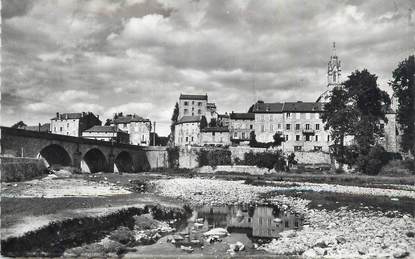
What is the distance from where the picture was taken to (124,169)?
85125 millimetres

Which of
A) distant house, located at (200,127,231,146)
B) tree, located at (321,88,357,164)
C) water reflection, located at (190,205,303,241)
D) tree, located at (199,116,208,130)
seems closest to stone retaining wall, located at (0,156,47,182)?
water reflection, located at (190,205,303,241)

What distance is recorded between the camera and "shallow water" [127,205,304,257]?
15259 millimetres

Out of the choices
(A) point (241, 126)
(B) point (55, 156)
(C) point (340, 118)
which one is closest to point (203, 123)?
(A) point (241, 126)

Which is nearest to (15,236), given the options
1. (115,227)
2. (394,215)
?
(115,227)

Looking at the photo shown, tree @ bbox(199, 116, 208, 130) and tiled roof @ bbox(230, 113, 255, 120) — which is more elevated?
tiled roof @ bbox(230, 113, 255, 120)

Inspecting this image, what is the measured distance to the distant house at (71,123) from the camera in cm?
10881

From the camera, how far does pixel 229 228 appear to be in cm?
2056

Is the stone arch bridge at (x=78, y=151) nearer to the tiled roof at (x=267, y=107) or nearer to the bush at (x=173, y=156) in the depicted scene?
the bush at (x=173, y=156)

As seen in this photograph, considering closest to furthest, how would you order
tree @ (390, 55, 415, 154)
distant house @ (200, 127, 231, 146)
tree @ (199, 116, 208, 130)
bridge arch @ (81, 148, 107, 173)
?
tree @ (390, 55, 415, 154) < bridge arch @ (81, 148, 107, 173) < distant house @ (200, 127, 231, 146) < tree @ (199, 116, 208, 130)

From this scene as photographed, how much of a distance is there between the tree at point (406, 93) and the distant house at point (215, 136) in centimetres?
4300

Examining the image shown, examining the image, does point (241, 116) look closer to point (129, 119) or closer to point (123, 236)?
point (129, 119)

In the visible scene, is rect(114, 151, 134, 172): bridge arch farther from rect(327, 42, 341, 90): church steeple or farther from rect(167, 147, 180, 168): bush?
rect(327, 42, 341, 90): church steeple

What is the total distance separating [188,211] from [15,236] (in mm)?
14545

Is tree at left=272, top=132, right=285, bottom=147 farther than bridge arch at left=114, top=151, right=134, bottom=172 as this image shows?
Yes
